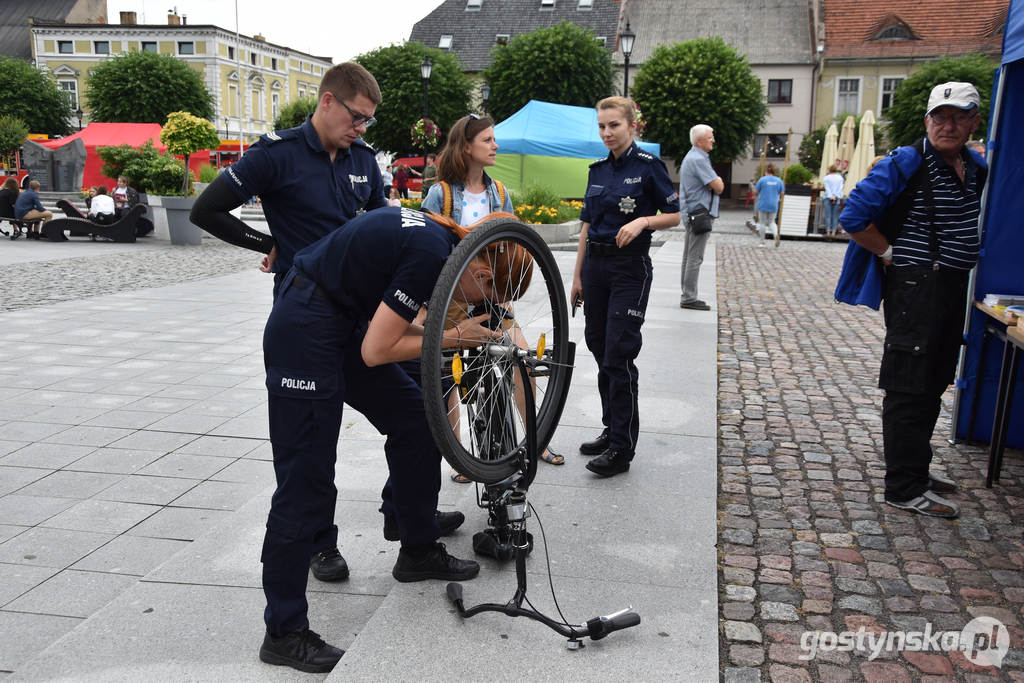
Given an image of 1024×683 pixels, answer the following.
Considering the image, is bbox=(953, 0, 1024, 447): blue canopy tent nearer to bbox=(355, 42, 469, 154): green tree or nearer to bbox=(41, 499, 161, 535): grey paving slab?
bbox=(41, 499, 161, 535): grey paving slab

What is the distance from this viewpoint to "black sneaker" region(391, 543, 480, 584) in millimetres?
3166

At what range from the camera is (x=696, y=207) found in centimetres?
1013

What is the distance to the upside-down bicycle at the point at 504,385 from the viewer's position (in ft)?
8.21

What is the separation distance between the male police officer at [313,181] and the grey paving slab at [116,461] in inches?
72.7

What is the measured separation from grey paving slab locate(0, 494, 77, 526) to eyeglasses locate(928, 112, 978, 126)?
4.45 m

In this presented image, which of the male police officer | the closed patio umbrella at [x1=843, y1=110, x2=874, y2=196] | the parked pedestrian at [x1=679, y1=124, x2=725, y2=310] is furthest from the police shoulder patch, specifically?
the closed patio umbrella at [x1=843, y1=110, x2=874, y2=196]

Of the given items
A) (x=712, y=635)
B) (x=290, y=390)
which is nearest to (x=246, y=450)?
(x=290, y=390)

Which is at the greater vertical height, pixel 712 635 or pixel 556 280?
pixel 556 280

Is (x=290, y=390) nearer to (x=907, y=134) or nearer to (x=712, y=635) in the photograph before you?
(x=712, y=635)

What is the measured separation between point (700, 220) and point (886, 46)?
45.1m

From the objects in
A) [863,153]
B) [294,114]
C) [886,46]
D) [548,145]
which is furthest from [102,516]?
[294,114]

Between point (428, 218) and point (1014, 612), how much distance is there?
2.53 m

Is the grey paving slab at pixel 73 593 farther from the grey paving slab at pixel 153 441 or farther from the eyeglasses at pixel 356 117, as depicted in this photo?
the eyeglasses at pixel 356 117

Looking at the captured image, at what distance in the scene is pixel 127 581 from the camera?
3.45m
